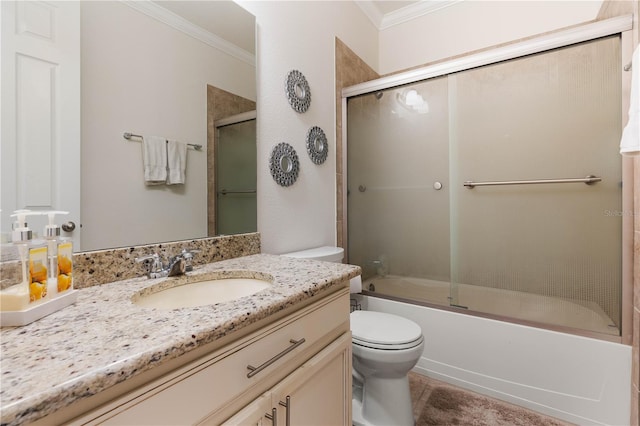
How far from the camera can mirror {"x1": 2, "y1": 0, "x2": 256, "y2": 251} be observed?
0.88 m

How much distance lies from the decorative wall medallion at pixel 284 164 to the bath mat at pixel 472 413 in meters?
1.37

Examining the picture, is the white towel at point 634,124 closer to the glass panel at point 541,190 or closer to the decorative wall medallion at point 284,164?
the glass panel at point 541,190

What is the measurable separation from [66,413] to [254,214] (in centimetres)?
107

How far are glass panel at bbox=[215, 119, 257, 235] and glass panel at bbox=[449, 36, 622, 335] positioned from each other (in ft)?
4.22

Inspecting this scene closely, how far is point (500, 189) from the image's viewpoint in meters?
1.81

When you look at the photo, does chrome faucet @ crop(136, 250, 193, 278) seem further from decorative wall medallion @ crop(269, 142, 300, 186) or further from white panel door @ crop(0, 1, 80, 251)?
decorative wall medallion @ crop(269, 142, 300, 186)

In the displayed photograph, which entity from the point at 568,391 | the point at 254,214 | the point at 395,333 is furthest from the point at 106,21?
the point at 568,391

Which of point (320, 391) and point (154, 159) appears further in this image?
point (154, 159)

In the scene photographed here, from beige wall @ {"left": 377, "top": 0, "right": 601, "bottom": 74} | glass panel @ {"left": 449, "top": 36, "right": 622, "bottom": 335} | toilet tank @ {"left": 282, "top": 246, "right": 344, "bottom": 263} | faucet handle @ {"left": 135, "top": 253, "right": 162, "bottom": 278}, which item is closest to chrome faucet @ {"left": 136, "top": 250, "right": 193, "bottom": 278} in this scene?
faucet handle @ {"left": 135, "top": 253, "right": 162, "bottom": 278}

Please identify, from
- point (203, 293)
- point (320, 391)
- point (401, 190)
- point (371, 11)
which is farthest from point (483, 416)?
point (371, 11)

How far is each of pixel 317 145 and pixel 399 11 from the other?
159 centimetres

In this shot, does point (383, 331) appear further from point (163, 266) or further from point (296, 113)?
point (296, 113)

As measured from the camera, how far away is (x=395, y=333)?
135cm

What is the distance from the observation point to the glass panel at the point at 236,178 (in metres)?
1.28
